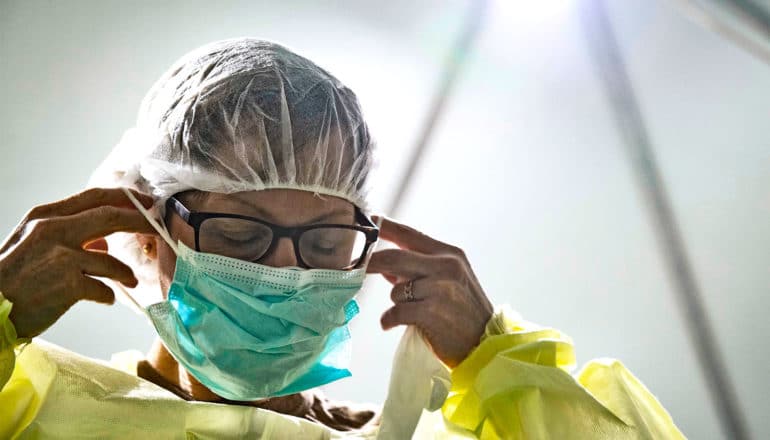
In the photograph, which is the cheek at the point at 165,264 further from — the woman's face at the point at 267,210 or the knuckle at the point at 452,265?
the knuckle at the point at 452,265

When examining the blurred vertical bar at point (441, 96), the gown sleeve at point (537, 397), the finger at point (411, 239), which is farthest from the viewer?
the blurred vertical bar at point (441, 96)

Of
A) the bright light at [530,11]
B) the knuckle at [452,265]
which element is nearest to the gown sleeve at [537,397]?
the knuckle at [452,265]

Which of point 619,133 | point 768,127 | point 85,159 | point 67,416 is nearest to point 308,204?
point 67,416

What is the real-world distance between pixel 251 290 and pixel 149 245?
253mm

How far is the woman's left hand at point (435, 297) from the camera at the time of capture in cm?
122

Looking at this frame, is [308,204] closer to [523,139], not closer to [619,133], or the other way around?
[523,139]

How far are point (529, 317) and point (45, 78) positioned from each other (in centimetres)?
126

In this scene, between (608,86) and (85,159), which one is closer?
(85,159)

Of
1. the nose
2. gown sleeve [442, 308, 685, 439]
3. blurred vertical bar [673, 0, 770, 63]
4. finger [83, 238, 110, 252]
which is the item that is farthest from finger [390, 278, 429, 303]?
blurred vertical bar [673, 0, 770, 63]

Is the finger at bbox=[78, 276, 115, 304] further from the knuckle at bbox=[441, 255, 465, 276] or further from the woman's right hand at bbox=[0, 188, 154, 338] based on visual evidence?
the knuckle at bbox=[441, 255, 465, 276]

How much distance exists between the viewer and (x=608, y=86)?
185cm

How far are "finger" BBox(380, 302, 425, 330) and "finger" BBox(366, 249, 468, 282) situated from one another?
49mm

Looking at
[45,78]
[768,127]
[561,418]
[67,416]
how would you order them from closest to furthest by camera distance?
[67,416]
[561,418]
[45,78]
[768,127]

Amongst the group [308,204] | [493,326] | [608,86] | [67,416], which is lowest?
[67,416]
